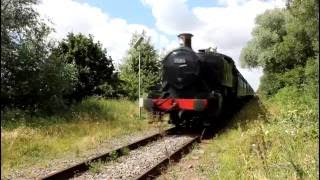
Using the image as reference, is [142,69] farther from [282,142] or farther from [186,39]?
[282,142]

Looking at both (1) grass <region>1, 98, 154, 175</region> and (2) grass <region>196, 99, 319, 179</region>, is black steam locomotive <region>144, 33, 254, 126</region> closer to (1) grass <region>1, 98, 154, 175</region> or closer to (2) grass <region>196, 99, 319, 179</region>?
(1) grass <region>1, 98, 154, 175</region>

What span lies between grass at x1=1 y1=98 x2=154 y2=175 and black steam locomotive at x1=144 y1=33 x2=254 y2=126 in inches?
56.3

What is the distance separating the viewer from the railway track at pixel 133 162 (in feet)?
27.9

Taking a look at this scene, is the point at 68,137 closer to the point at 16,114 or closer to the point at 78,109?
the point at 16,114

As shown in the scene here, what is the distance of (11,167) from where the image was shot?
952 cm

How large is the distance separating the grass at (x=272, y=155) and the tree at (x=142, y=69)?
18095 mm

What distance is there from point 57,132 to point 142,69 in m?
20.1

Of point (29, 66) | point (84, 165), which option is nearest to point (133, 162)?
point (84, 165)

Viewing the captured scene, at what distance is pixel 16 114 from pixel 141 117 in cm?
531

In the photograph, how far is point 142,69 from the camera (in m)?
33.7

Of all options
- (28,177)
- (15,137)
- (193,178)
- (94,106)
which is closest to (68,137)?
(15,137)

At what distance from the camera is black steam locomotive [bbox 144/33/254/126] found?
15.3 metres

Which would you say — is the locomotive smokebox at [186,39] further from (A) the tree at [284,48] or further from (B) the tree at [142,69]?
(B) the tree at [142,69]

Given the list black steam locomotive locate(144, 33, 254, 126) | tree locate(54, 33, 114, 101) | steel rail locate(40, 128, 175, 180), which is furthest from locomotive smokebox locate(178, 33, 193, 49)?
tree locate(54, 33, 114, 101)
